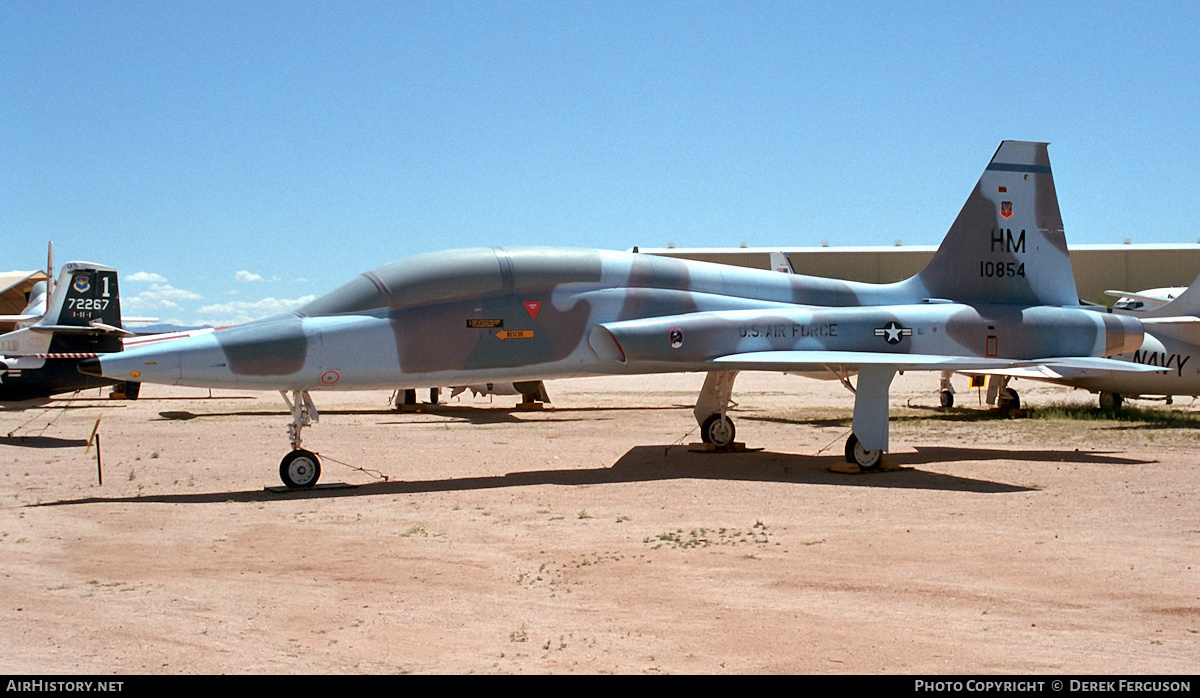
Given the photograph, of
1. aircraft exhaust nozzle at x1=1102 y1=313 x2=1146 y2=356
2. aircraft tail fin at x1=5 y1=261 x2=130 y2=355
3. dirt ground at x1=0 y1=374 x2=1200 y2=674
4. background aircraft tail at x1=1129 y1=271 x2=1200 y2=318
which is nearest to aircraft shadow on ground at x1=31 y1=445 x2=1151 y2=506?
dirt ground at x1=0 y1=374 x2=1200 y2=674

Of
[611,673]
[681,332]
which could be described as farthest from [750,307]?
[611,673]

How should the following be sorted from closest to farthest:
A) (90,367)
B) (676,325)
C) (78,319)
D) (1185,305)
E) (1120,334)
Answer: (90,367) → (676,325) → (1120,334) → (1185,305) → (78,319)

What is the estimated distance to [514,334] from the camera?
12.5 metres

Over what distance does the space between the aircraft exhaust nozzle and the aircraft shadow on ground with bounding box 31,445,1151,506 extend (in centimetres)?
178

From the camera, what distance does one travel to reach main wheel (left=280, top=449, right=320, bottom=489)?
38.2 feet

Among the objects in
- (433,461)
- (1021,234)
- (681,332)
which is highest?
(1021,234)

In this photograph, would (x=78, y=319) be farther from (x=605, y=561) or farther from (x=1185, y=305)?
(x=1185, y=305)

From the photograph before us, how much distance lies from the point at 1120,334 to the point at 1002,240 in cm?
237


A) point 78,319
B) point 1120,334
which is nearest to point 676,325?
point 1120,334

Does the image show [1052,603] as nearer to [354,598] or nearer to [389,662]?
[389,662]

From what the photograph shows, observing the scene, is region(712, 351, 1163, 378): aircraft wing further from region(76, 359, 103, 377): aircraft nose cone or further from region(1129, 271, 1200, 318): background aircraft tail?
region(1129, 271, 1200, 318): background aircraft tail

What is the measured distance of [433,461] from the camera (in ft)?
47.9

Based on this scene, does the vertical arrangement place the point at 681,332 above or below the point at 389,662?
above

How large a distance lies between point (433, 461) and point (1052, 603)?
9911 millimetres
